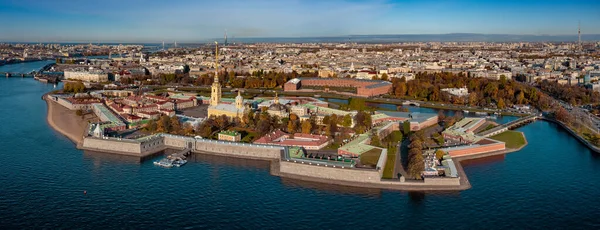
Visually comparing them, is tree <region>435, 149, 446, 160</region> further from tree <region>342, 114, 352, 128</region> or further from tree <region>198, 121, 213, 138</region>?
tree <region>198, 121, 213, 138</region>

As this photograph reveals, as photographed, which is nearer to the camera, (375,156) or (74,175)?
(74,175)

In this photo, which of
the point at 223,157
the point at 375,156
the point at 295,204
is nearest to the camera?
the point at 295,204

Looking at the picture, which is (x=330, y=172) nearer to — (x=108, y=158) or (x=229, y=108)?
(x=108, y=158)

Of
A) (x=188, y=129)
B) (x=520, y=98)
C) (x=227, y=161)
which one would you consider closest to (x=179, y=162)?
(x=227, y=161)

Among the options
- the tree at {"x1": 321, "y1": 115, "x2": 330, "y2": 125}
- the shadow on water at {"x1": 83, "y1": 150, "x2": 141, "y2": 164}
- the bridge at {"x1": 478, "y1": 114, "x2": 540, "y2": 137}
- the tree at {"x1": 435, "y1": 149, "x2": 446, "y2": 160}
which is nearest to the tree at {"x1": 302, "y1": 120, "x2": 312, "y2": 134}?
the tree at {"x1": 321, "y1": 115, "x2": 330, "y2": 125}

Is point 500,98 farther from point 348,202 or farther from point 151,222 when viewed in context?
point 151,222

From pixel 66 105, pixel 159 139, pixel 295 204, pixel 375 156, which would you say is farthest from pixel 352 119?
pixel 66 105
